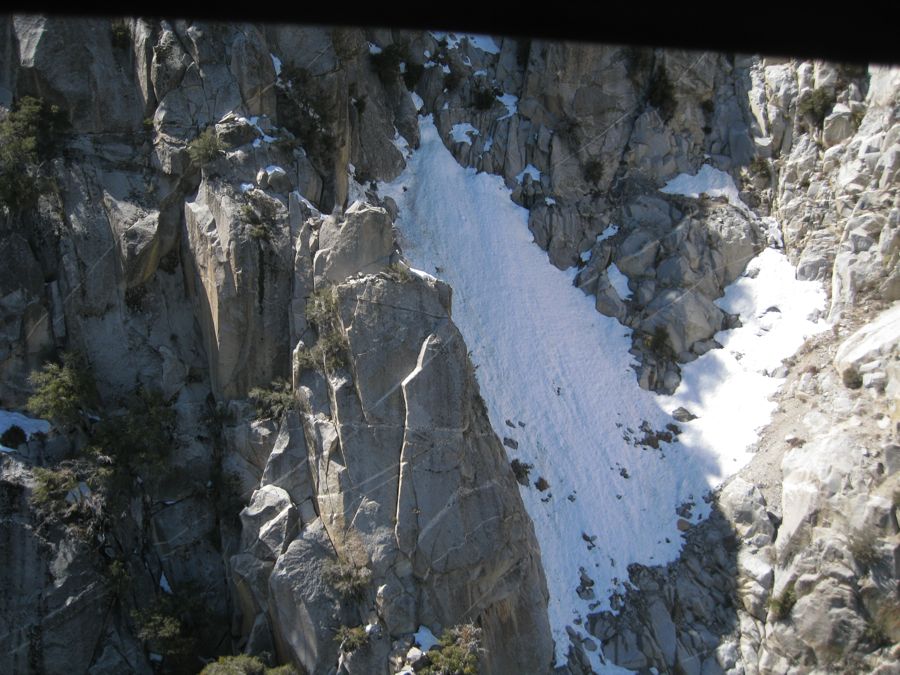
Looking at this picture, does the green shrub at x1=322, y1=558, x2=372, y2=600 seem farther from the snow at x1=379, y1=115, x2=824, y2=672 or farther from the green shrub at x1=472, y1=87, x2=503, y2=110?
the green shrub at x1=472, y1=87, x2=503, y2=110

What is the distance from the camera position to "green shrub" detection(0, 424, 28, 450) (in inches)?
640

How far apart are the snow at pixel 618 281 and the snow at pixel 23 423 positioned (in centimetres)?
1688

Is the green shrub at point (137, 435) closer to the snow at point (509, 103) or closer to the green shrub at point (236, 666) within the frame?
the green shrub at point (236, 666)

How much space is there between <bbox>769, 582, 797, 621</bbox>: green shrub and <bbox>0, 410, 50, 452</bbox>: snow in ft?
54.6

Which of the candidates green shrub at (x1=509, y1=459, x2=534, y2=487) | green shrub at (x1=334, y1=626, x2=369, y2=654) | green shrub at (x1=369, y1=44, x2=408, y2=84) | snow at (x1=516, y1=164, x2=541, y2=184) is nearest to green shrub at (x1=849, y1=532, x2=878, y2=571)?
green shrub at (x1=509, y1=459, x2=534, y2=487)

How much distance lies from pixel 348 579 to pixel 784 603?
9.70 meters

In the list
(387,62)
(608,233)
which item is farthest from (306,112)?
(608,233)

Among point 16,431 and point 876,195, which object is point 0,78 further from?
point 876,195

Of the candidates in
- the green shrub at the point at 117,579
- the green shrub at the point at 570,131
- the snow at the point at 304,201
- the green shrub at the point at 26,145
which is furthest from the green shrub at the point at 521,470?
the green shrub at the point at 26,145

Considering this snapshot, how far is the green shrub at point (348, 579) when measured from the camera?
15469mm

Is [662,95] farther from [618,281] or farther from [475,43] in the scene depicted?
[618,281]

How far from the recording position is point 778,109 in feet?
85.2

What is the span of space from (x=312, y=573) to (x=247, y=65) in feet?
43.4

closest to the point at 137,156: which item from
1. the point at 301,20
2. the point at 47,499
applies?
the point at 47,499
